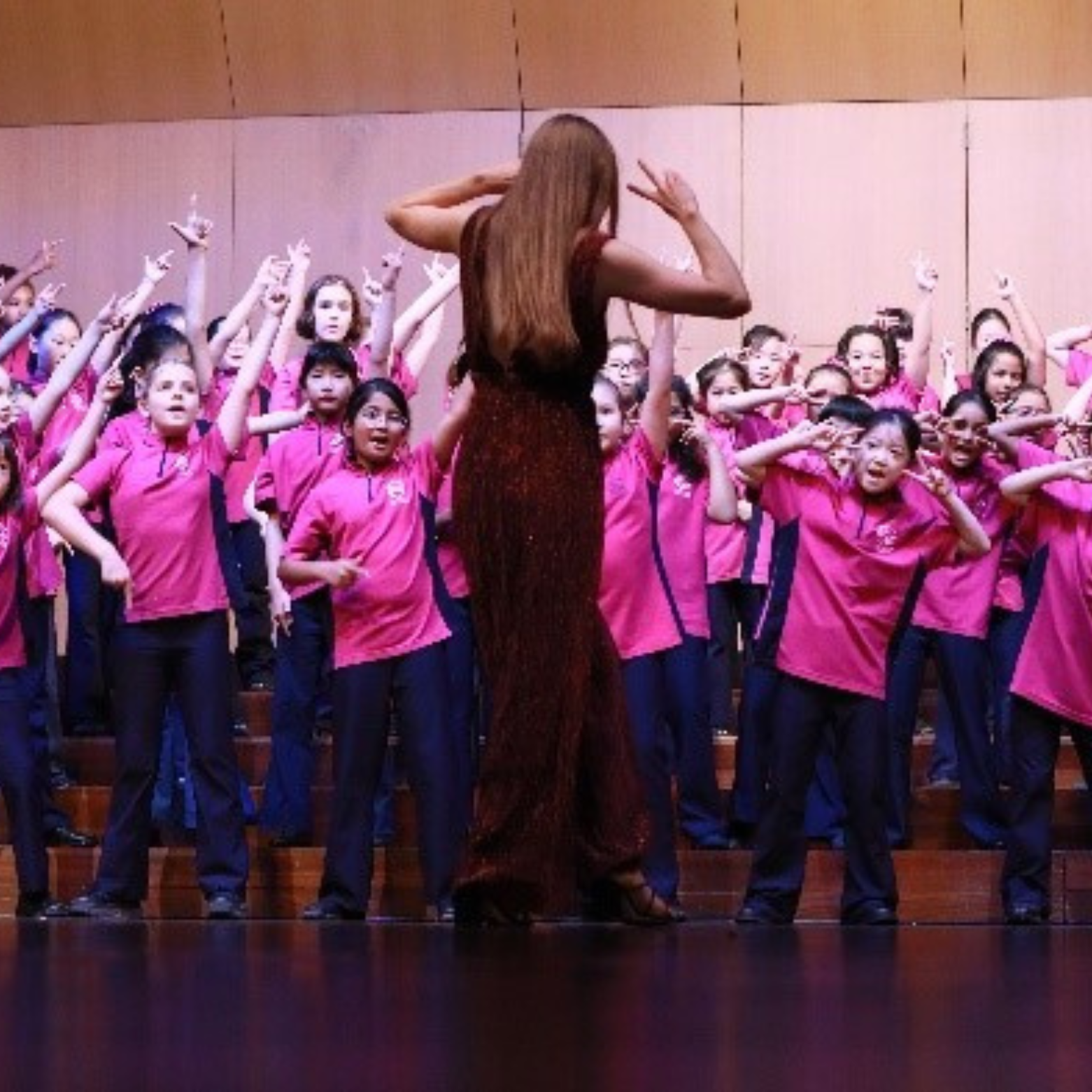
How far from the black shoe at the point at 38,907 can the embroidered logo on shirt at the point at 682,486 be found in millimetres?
1885

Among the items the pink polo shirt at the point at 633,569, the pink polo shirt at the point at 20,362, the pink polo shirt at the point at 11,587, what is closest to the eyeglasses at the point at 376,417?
the pink polo shirt at the point at 633,569

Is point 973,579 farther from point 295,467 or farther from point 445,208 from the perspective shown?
point 445,208

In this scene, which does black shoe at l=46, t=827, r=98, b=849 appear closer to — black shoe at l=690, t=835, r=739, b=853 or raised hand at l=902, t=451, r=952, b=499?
black shoe at l=690, t=835, r=739, b=853

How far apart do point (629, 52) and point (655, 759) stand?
15.7 ft

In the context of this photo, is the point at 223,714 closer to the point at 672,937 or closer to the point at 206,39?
the point at 672,937

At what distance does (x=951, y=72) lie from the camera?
9953 millimetres

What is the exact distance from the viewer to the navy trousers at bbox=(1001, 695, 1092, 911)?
5887mm

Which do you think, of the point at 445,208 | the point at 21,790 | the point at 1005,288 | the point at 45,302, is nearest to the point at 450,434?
the point at 445,208

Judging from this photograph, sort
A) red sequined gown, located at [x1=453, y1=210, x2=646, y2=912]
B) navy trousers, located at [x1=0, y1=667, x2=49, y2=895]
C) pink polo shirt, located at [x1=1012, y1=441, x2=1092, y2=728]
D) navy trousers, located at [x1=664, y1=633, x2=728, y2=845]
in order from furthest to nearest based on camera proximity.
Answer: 1. navy trousers, located at [x1=664, y1=633, x2=728, y2=845]
2. navy trousers, located at [x1=0, y1=667, x2=49, y2=895]
3. pink polo shirt, located at [x1=1012, y1=441, x2=1092, y2=728]
4. red sequined gown, located at [x1=453, y1=210, x2=646, y2=912]

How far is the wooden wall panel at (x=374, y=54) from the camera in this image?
1020 centimetres

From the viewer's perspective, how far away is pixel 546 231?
13.1 ft

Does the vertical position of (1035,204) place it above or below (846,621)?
above

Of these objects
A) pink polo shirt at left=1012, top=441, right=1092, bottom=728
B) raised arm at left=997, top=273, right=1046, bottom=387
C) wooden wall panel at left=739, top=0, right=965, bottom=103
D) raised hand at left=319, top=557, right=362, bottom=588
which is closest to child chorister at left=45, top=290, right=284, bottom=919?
raised hand at left=319, top=557, right=362, bottom=588

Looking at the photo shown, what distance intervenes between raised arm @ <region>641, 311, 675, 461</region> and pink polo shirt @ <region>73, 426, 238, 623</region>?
1122 millimetres
